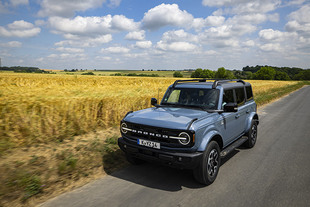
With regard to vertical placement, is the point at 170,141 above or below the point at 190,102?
below

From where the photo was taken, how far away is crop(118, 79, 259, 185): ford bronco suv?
3.46 meters

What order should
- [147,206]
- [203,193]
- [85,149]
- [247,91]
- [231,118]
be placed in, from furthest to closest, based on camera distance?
[247,91] < [85,149] < [231,118] < [203,193] < [147,206]

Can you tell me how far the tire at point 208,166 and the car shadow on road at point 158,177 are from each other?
0.19 meters

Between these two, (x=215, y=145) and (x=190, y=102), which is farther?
(x=190, y=102)

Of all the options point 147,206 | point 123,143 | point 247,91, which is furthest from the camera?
point 247,91

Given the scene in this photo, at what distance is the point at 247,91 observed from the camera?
6.07 m

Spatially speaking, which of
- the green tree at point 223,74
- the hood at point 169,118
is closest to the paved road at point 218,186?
the hood at point 169,118

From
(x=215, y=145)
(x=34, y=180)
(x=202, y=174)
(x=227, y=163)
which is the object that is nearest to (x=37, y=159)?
(x=34, y=180)

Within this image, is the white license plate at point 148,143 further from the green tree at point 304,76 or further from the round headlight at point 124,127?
the green tree at point 304,76

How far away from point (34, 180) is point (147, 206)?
6.37 feet

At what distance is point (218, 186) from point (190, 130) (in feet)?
3.98

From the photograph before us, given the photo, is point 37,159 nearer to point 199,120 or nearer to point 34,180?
point 34,180

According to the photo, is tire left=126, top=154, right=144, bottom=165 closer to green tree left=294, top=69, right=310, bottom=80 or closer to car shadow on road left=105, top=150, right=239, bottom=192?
car shadow on road left=105, top=150, right=239, bottom=192

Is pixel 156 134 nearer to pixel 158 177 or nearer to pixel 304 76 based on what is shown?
pixel 158 177
